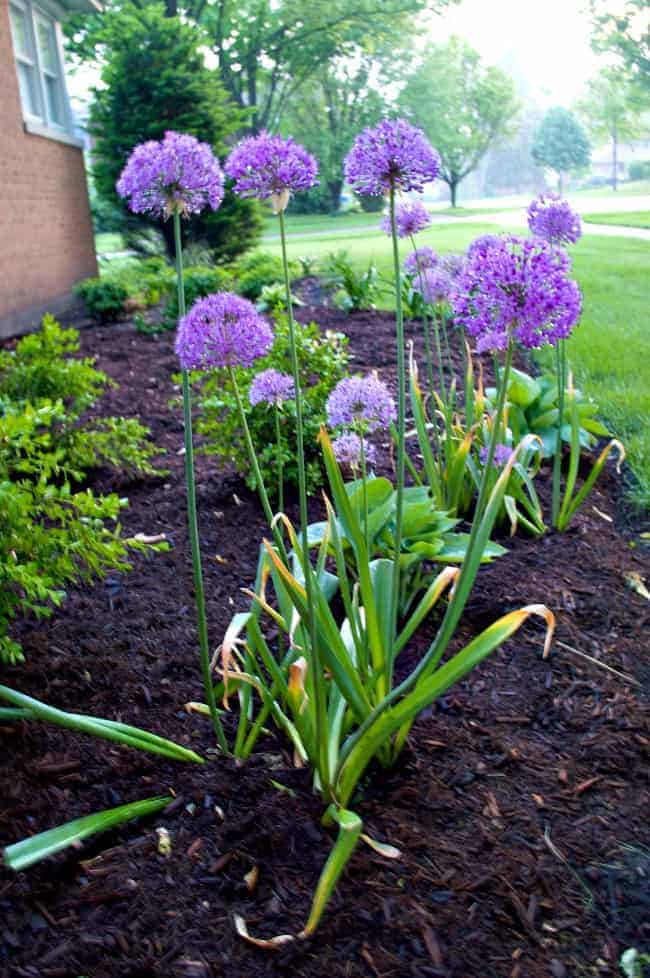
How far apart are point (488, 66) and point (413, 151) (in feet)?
81.2

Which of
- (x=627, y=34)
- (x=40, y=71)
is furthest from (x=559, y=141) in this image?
(x=627, y=34)

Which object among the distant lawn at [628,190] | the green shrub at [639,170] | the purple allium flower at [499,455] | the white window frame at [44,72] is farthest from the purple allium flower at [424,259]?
the white window frame at [44,72]

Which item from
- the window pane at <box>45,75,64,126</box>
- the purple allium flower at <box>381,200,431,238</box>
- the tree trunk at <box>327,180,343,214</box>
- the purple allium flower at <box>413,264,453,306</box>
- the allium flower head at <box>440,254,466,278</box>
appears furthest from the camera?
the tree trunk at <box>327,180,343,214</box>

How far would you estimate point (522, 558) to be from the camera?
2.59 m

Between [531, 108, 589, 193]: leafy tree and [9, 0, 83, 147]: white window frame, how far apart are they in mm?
5835

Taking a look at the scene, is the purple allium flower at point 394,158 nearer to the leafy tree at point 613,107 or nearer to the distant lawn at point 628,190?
the leafy tree at point 613,107

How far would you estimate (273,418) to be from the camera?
3.03 meters

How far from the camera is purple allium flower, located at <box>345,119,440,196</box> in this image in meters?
1.33

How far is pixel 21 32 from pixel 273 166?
9332 mm

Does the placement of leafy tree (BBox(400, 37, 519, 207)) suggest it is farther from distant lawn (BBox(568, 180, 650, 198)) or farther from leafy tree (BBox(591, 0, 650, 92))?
leafy tree (BBox(591, 0, 650, 92))

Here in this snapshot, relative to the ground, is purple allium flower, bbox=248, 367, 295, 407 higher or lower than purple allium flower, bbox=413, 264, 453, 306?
lower

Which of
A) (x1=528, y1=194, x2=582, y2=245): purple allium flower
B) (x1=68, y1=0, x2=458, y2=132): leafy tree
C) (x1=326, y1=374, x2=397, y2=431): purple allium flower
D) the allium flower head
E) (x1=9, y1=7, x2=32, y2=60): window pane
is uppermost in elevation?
(x1=68, y1=0, x2=458, y2=132): leafy tree

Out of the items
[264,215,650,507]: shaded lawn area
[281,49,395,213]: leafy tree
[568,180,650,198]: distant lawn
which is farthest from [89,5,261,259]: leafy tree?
[281,49,395,213]: leafy tree

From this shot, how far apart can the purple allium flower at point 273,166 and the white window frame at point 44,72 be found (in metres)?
7.83
